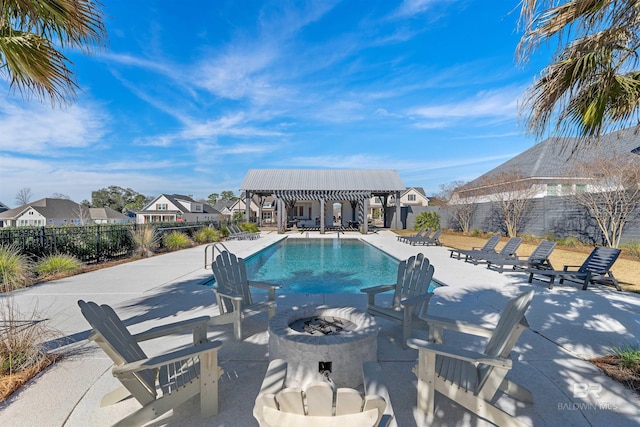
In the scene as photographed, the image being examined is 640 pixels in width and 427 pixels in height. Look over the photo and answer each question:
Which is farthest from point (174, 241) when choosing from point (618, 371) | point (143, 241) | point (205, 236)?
point (618, 371)

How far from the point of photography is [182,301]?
5.01m

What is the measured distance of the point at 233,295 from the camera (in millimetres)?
3545

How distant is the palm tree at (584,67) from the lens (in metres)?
2.73

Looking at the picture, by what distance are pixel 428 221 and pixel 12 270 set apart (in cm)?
2159

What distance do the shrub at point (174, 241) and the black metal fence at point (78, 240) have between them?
41 centimetres

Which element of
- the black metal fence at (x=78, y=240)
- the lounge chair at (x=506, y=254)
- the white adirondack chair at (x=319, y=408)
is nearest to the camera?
the white adirondack chair at (x=319, y=408)

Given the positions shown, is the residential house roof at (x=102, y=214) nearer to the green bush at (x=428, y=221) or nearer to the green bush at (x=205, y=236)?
the green bush at (x=205, y=236)

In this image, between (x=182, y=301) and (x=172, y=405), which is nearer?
(x=172, y=405)

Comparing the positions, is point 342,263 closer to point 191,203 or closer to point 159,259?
point 159,259

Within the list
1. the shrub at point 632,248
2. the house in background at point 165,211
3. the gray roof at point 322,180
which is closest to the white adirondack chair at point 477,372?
the shrub at point 632,248

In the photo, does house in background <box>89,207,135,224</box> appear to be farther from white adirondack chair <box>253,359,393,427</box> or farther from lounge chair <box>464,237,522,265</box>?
white adirondack chair <box>253,359,393,427</box>

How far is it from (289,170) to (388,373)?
25642 mm

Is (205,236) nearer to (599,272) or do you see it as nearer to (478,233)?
(599,272)

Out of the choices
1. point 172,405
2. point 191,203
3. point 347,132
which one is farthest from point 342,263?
point 191,203
